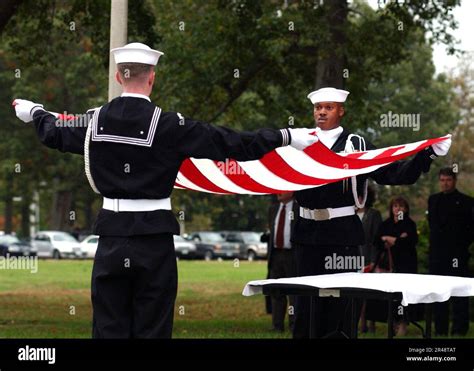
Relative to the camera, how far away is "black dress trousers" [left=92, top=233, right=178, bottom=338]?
23.5ft

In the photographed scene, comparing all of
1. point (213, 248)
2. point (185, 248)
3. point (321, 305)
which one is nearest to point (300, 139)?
point (321, 305)

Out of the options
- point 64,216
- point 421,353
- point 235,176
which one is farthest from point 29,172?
point 421,353

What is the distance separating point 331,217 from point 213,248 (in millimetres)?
50630

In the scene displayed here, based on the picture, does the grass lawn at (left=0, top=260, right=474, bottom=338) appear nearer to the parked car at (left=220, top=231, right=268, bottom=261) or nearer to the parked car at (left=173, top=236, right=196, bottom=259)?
the parked car at (left=173, top=236, right=196, bottom=259)

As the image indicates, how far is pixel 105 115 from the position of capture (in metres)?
7.30

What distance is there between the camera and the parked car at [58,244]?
56.9m

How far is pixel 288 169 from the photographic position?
33.1 feet

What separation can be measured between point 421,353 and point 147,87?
2195mm

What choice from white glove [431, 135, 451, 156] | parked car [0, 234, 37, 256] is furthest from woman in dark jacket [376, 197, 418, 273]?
parked car [0, 234, 37, 256]

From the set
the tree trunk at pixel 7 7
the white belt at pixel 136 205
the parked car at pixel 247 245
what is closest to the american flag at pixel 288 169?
the white belt at pixel 136 205

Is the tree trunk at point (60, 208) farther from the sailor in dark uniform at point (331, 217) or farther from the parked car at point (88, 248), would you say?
the sailor in dark uniform at point (331, 217)

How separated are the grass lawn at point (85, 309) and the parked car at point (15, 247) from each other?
18.6 metres

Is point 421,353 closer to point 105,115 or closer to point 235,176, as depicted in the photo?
point 105,115

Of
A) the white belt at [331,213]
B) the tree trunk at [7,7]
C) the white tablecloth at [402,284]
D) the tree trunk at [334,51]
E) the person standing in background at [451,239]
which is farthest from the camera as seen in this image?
the tree trunk at [334,51]
